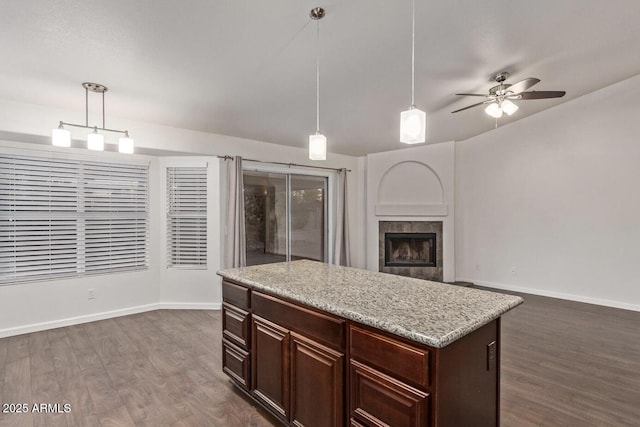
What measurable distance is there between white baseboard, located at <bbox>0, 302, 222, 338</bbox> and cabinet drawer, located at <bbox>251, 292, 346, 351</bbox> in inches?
111

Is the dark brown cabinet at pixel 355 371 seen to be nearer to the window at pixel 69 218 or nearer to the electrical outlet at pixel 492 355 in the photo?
the electrical outlet at pixel 492 355

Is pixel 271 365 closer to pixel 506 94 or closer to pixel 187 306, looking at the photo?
pixel 187 306

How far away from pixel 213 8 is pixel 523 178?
17.6 ft

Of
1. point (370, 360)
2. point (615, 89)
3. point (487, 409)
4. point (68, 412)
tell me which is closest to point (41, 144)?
point (68, 412)

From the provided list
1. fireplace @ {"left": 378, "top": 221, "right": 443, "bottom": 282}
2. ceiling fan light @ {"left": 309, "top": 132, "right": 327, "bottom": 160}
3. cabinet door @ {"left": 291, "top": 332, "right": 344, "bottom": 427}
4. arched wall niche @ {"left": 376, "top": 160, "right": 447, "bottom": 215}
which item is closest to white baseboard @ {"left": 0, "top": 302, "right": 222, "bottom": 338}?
cabinet door @ {"left": 291, "top": 332, "right": 344, "bottom": 427}

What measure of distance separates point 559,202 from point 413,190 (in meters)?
2.31

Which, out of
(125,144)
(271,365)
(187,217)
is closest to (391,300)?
(271,365)

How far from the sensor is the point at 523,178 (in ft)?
18.0

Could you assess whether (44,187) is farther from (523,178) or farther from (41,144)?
(523,178)

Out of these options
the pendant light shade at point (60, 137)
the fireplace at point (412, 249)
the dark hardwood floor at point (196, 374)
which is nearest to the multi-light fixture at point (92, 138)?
the pendant light shade at point (60, 137)

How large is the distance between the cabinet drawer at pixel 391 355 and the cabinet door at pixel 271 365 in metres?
0.58

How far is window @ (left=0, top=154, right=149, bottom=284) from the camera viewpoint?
373 cm

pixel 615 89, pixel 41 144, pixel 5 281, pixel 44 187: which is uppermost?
pixel 615 89

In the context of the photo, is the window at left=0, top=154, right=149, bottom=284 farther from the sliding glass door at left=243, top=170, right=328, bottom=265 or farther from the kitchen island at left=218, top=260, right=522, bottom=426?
the kitchen island at left=218, top=260, right=522, bottom=426
